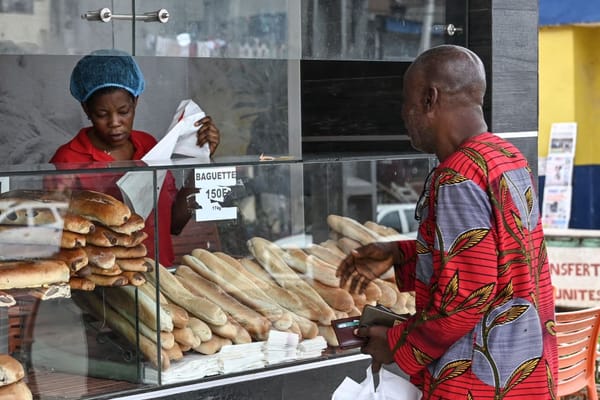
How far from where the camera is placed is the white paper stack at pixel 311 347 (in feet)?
11.4

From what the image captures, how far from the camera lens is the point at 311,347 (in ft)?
11.5

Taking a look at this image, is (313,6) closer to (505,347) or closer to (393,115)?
(393,115)

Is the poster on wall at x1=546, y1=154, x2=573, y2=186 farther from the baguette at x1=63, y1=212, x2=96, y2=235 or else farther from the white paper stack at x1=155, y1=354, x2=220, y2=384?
the baguette at x1=63, y1=212, x2=96, y2=235

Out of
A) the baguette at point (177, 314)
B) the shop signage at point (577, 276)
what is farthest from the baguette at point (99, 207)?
the shop signage at point (577, 276)

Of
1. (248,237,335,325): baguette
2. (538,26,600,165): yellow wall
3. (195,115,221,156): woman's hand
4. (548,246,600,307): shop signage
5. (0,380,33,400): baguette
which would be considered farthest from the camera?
(538,26,600,165): yellow wall

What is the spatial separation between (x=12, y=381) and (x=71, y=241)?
1.41ft

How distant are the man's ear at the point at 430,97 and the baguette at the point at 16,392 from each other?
1.37 m

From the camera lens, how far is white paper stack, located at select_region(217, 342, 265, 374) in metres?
3.28

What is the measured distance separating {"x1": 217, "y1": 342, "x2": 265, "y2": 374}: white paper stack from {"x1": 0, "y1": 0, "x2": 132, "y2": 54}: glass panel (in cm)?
107

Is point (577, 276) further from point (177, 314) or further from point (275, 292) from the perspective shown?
point (177, 314)

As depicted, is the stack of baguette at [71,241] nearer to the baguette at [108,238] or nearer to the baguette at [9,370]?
the baguette at [108,238]

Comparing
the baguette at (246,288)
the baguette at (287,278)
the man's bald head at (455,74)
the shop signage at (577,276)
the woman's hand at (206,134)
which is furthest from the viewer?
the shop signage at (577,276)

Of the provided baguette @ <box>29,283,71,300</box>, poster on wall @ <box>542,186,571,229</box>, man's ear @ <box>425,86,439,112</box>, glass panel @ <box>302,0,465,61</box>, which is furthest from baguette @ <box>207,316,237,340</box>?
poster on wall @ <box>542,186,571,229</box>

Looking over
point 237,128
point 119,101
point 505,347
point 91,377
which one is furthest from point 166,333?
point 237,128
